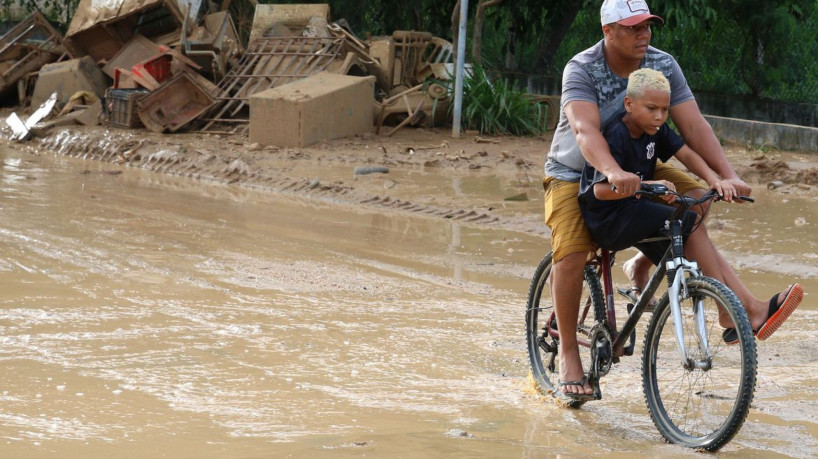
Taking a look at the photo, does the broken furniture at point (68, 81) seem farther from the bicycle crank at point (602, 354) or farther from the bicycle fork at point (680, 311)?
the bicycle fork at point (680, 311)

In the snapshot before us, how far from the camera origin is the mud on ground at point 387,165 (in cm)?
1055

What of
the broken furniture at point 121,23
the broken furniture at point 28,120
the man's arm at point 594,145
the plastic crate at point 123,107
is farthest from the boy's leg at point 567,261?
the broken furniture at point 121,23

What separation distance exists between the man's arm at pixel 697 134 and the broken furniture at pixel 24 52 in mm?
15490

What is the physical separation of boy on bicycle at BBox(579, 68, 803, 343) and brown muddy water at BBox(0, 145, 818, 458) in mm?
616

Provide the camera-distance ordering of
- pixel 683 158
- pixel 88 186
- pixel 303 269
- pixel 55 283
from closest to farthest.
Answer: pixel 683 158
pixel 55 283
pixel 303 269
pixel 88 186

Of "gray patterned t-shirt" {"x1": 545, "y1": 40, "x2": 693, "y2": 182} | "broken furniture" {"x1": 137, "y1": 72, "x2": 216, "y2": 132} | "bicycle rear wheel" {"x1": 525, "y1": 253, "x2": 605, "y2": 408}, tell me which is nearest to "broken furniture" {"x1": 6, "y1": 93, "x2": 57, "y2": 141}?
"broken furniture" {"x1": 137, "y1": 72, "x2": 216, "y2": 132}

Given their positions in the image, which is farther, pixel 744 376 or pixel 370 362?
pixel 370 362

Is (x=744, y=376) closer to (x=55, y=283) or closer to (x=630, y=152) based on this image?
(x=630, y=152)

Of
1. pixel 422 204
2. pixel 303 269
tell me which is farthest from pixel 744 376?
pixel 422 204

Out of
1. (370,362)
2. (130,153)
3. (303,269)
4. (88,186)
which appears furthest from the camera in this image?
(130,153)

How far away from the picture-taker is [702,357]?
3.83 m

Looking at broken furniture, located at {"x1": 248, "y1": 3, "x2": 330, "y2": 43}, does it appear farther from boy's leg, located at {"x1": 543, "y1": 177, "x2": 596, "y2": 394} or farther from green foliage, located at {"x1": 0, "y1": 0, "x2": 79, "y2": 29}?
boy's leg, located at {"x1": 543, "y1": 177, "x2": 596, "y2": 394}

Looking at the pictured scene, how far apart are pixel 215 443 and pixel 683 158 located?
2083 millimetres

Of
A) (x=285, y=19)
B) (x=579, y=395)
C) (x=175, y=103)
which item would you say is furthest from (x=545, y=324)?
(x=285, y=19)
